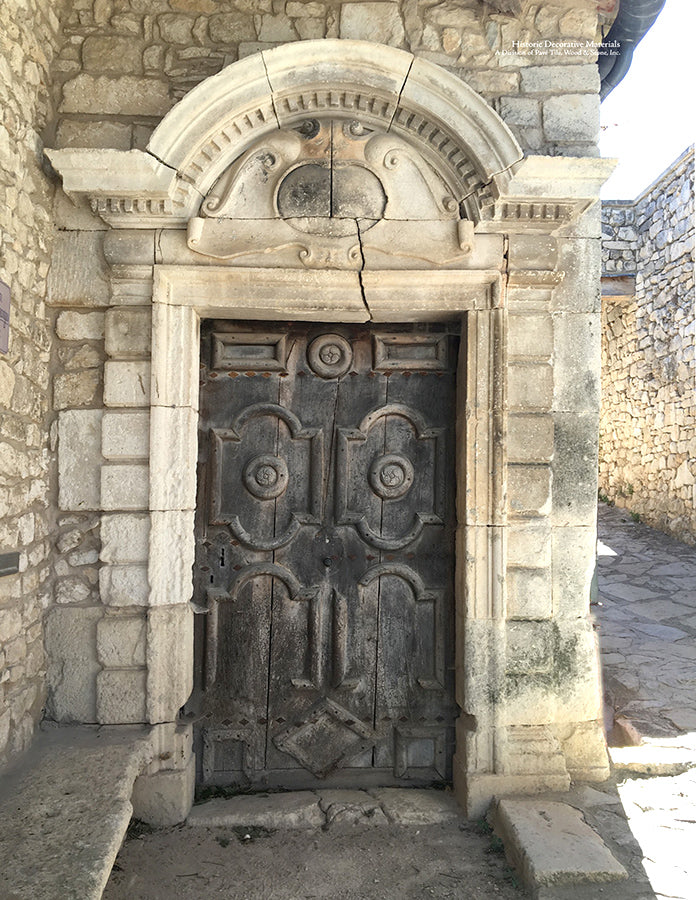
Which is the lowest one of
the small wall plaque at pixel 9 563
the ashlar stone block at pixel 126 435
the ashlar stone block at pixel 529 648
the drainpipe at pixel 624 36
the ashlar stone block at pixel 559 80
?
the ashlar stone block at pixel 529 648

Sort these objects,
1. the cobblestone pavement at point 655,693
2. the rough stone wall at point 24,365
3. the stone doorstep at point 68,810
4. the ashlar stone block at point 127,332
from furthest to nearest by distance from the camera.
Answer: the ashlar stone block at point 127,332, the cobblestone pavement at point 655,693, the rough stone wall at point 24,365, the stone doorstep at point 68,810

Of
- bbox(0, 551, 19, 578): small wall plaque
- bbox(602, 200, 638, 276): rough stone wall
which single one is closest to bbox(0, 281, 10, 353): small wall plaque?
bbox(0, 551, 19, 578): small wall plaque

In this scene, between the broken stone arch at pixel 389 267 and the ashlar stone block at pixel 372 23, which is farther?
the ashlar stone block at pixel 372 23

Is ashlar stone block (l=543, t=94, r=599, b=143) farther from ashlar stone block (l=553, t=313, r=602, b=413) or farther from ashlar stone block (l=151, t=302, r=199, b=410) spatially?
ashlar stone block (l=151, t=302, r=199, b=410)

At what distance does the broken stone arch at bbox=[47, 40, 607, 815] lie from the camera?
281cm

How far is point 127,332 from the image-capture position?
2.86m

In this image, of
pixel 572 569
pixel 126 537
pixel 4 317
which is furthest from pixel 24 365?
pixel 572 569

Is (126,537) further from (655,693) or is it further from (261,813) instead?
(655,693)

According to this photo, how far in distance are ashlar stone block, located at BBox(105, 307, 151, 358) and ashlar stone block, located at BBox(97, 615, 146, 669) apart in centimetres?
119

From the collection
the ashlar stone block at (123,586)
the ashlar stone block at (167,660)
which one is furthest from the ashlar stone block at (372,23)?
the ashlar stone block at (167,660)

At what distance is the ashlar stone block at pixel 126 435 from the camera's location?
112 inches

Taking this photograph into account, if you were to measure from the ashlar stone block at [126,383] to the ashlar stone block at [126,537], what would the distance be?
20.2 inches

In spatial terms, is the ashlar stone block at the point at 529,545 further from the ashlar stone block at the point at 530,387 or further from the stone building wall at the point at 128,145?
the stone building wall at the point at 128,145

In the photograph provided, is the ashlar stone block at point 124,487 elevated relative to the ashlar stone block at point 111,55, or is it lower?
lower
